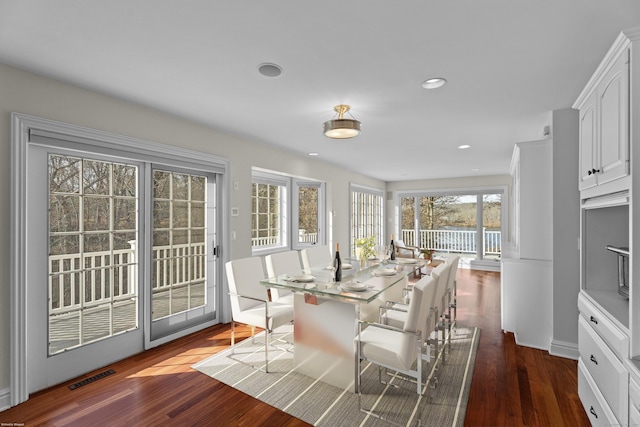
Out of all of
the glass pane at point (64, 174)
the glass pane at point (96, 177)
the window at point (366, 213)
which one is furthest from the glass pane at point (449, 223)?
the glass pane at point (64, 174)

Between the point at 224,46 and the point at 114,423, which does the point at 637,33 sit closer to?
the point at 224,46

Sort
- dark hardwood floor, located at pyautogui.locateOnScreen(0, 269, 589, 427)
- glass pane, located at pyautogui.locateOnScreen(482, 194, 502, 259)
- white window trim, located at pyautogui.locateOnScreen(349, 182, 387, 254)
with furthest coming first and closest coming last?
glass pane, located at pyautogui.locateOnScreen(482, 194, 502, 259) → white window trim, located at pyautogui.locateOnScreen(349, 182, 387, 254) → dark hardwood floor, located at pyautogui.locateOnScreen(0, 269, 589, 427)

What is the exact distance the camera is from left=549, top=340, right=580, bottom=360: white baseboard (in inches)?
117

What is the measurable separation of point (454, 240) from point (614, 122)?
7.38 meters

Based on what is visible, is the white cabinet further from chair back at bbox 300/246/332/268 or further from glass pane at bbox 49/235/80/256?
glass pane at bbox 49/235/80/256

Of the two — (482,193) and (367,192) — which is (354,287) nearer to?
(367,192)

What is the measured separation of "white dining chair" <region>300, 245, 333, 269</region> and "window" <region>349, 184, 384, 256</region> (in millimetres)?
2783

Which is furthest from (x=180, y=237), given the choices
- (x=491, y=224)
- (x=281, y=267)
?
(x=491, y=224)

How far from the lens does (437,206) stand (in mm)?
8883

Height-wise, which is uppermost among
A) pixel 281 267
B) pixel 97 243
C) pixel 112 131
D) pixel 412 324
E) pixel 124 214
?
pixel 112 131

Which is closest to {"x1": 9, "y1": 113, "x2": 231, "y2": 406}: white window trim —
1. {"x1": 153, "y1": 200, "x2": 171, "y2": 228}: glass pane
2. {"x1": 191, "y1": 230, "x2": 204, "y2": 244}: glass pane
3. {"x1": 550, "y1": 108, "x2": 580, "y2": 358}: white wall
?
{"x1": 153, "y1": 200, "x2": 171, "y2": 228}: glass pane

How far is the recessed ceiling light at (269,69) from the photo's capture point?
2183 mm

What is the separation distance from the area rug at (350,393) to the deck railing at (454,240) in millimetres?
5875

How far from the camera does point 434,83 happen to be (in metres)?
2.47
